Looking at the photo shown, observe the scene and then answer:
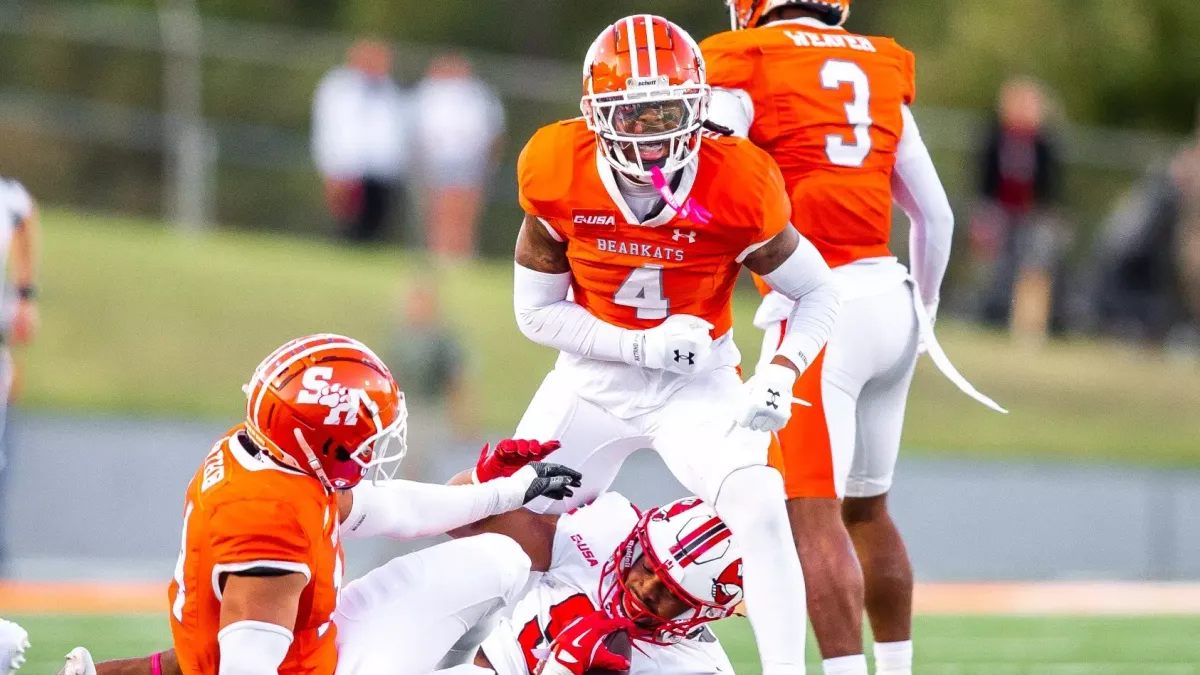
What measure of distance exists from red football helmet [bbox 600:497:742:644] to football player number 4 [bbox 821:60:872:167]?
109 centimetres

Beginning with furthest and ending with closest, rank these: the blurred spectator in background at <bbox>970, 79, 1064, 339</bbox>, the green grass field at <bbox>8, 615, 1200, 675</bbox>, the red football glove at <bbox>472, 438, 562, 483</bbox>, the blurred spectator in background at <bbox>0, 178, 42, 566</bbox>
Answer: the blurred spectator in background at <bbox>970, 79, 1064, 339</bbox> → the blurred spectator in background at <bbox>0, 178, 42, 566</bbox> → the green grass field at <bbox>8, 615, 1200, 675</bbox> → the red football glove at <bbox>472, 438, 562, 483</bbox>

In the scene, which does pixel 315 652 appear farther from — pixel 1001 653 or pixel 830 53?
pixel 1001 653

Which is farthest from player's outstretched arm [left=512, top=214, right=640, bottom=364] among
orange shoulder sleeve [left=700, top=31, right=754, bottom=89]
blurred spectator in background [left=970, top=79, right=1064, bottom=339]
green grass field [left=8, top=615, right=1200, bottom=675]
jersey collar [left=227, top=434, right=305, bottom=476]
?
blurred spectator in background [left=970, top=79, right=1064, bottom=339]

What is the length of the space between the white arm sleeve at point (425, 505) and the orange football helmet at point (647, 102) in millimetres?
886

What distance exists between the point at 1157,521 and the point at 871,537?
8393 millimetres

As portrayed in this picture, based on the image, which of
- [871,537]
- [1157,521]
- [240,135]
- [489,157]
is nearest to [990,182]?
[1157,521]

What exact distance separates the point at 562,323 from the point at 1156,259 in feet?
35.8

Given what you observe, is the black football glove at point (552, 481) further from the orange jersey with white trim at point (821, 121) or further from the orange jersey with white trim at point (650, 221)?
the orange jersey with white trim at point (821, 121)

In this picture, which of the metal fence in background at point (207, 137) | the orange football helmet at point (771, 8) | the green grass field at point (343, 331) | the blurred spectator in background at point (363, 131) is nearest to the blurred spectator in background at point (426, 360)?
the green grass field at point (343, 331)

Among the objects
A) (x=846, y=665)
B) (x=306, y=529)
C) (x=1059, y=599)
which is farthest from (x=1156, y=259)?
(x=306, y=529)

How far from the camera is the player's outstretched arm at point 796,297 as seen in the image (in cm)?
457

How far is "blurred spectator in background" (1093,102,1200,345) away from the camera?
14.2 meters

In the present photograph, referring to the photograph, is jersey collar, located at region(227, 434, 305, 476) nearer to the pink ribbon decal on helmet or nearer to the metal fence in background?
the pink ribbon decal on helmet

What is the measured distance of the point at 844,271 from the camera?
5.03m
